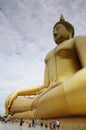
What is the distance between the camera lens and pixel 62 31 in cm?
403

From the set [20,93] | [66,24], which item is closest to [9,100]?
[20,93]

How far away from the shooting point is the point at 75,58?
12.1 ft

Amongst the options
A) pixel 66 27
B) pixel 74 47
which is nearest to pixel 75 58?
pixel 74 47

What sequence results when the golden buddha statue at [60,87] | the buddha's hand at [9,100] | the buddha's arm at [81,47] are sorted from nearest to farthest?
1. the golden buddha statue at [60,87]
2. the buddha's arm at [81,47]
3. the buddha's hand at [9,100]

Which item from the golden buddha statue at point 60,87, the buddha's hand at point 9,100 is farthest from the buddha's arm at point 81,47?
the buddha's hand at point 9,100

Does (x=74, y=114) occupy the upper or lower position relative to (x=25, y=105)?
lower

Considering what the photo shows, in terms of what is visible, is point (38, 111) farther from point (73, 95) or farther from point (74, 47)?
point (74, 47)

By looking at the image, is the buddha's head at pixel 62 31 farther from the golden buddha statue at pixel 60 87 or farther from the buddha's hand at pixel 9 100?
the buddha's hand at pixel 9 100

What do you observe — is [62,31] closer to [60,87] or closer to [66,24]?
[66,24]

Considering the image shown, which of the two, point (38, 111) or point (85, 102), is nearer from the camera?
point (85, 102)

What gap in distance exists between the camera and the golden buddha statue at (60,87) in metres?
2.56

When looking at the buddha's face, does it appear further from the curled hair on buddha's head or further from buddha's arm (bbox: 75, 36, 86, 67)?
buddha's arm (bbox: 75, 36, 86, 67)

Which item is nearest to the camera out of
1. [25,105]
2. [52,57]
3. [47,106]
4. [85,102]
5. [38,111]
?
[85,102]

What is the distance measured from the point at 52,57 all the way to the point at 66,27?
0.56 metres
